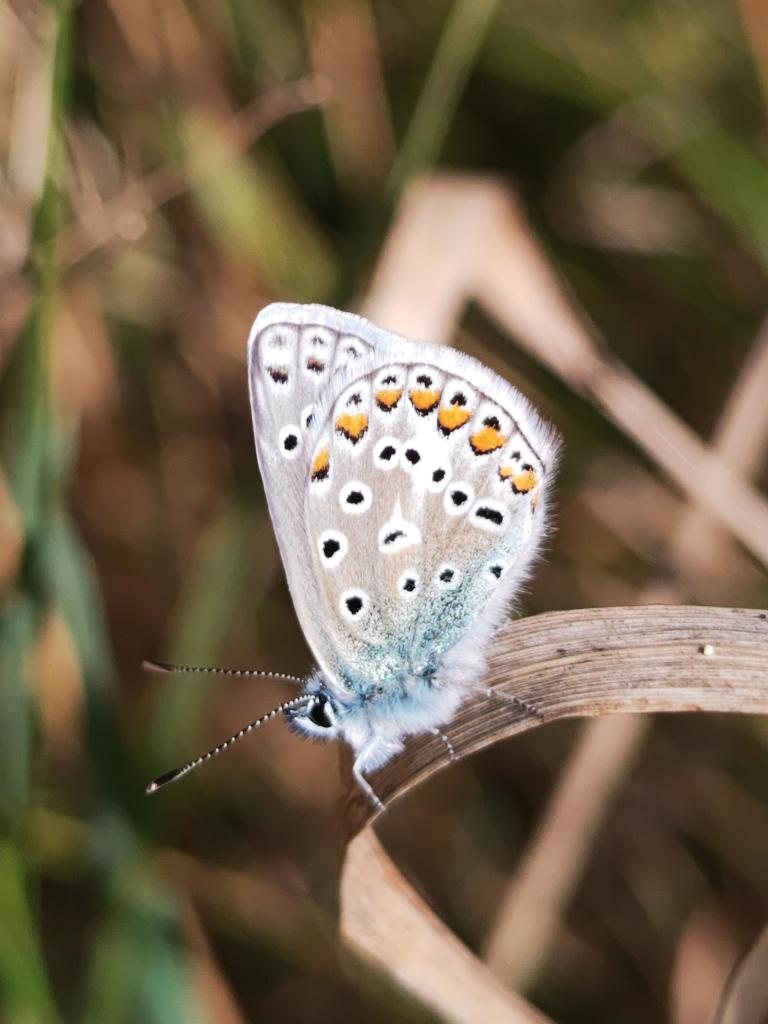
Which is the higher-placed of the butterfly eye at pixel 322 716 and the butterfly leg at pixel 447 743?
the butterfly eye at pixel 322 716

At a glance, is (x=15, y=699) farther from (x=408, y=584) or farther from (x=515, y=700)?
(x=515, y=700)

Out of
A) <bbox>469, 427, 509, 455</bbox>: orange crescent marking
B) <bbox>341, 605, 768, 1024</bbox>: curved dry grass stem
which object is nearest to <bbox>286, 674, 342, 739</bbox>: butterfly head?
<bbox>341, 605, 768, 1024</bbox>: curved dry grass stem

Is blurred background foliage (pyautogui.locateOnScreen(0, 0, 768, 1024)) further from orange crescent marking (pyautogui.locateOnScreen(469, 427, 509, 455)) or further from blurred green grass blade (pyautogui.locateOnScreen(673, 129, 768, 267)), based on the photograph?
orange crescent marking (pyautogui.locateOnScreen(469, 427, 509, 455))

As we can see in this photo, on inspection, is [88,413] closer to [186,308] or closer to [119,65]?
[186,308]

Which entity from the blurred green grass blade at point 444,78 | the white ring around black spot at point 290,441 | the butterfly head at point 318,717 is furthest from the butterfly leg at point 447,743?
the blurred green grass blade at point 444,78

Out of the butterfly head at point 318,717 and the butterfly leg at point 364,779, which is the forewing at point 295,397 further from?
the butterfly leg at point 364,779

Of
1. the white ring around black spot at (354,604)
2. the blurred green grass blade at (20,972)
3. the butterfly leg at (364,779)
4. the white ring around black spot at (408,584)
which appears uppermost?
the white ring around black spot at (408,584)

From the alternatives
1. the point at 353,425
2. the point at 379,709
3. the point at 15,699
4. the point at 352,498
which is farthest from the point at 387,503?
the point at 15,699
